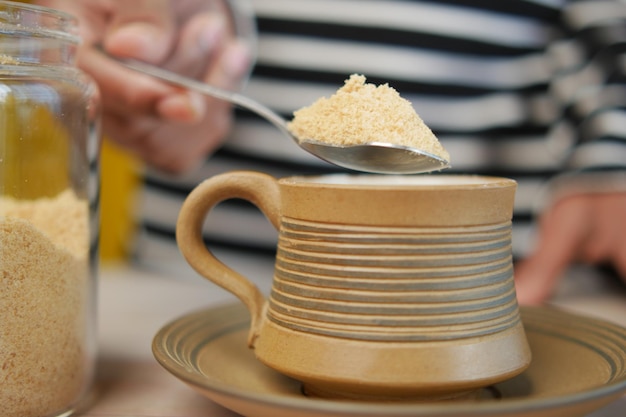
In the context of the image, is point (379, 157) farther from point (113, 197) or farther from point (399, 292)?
point (113, 197)

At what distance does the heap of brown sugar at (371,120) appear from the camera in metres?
0.51

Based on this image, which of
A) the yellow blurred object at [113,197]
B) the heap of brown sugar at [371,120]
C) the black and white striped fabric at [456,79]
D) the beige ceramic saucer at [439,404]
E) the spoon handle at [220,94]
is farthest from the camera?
the yellow blurred object at [113,197]

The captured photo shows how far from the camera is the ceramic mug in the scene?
0.46 m

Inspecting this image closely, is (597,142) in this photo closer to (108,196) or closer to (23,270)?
(23,270)

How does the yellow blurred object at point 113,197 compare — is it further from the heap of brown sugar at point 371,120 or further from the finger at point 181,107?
the heap of brown sugar at point 371,120

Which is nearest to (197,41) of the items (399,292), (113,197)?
(399,292)

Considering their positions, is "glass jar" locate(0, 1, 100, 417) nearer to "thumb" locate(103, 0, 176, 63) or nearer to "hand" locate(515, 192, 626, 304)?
"thumb" locate(103, 0, 176, 63)

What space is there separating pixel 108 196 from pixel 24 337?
5.24 feet

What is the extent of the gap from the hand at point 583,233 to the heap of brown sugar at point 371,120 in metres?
0.52

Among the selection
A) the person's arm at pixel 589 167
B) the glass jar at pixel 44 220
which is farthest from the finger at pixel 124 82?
the person's arm at pixel 589 167

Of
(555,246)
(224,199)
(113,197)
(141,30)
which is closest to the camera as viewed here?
(224,199)

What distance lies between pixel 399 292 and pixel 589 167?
686 mm

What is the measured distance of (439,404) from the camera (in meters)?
0.43

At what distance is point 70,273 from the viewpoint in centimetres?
52
